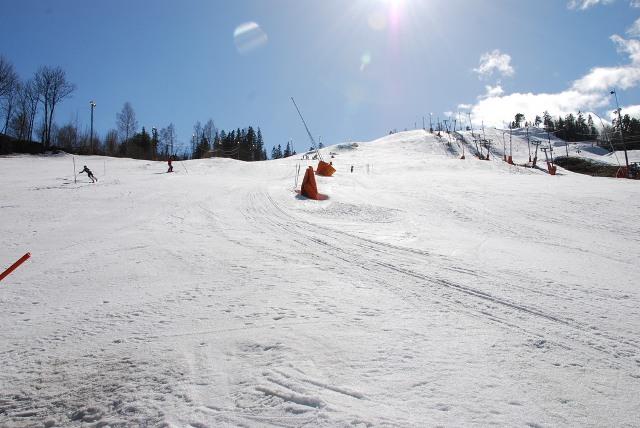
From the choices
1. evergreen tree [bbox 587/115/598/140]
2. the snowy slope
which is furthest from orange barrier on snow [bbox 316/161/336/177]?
evergreen tree [bbox 587/115/598/140]

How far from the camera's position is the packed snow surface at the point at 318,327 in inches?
97.3

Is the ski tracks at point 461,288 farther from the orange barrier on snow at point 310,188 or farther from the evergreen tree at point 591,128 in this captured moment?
the evergreen tree at point 591,128

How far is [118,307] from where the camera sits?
13.3 ft

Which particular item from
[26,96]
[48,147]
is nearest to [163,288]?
[48,147]

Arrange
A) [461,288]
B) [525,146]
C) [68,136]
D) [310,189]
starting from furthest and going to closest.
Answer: [525,146] < [68,136] < [310,189] < [461,288]

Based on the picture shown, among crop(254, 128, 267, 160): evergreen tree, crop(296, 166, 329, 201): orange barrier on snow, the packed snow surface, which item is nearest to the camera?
the packed snow surface

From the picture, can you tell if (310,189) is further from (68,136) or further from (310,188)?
(68,136)

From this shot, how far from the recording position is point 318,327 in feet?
11.6

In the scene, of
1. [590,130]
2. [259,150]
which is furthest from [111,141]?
[590,130]

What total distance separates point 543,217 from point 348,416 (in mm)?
9219

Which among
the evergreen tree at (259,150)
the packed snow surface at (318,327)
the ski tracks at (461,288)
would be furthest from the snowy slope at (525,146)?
the packed snow surface at (318,327)

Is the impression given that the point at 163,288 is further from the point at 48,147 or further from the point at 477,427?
the point at 48,147

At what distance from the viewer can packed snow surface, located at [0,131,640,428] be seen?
8.11ft

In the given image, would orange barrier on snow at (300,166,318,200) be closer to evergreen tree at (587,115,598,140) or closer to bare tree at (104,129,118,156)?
bare tree at (104,129,118,156)
